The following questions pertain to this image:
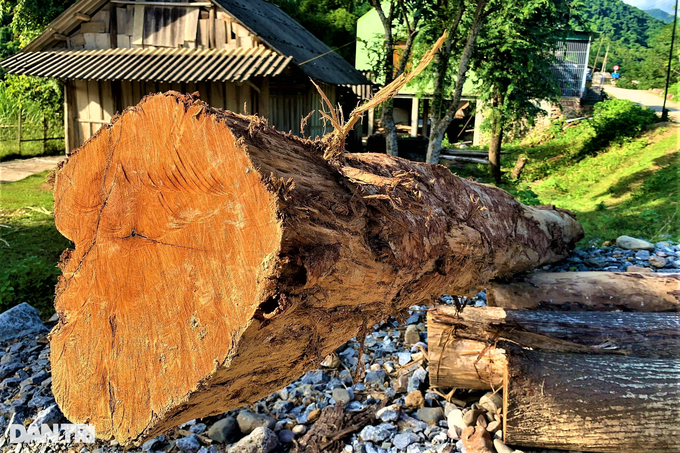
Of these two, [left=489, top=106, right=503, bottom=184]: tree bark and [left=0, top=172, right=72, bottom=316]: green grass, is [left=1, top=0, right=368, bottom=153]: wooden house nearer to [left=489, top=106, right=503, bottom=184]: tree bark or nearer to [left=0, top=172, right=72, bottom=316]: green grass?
[left=0, top=172, right=72, bottom=316]: green grass

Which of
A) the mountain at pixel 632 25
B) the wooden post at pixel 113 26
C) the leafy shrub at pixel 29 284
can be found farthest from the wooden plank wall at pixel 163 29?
the mountain at pixel 632 25

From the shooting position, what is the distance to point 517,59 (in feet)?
39.5

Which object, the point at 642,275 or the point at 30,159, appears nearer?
the point at 642,275

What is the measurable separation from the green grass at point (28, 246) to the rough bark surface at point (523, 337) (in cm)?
425

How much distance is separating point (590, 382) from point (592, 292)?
4.62 ft

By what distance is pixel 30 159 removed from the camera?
1385 cm

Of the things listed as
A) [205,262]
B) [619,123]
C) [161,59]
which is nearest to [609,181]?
[619,123]

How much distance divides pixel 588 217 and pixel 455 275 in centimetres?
764

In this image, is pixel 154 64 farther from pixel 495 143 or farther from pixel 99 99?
pixel 495 143

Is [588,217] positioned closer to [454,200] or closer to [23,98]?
[454,200]

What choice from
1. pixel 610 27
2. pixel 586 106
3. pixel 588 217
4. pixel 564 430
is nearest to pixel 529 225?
pixel 564 430

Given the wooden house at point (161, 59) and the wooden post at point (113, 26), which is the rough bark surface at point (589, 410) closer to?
the wooden house at point (161, 59)

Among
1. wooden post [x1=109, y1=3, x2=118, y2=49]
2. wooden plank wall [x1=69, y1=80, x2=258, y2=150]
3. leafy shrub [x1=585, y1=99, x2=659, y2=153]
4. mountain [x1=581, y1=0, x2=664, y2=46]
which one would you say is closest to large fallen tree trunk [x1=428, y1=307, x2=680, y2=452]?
wooden plank wall [x1=69, y1=80, x2=258, y2=150]

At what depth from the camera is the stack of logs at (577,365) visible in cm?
301
